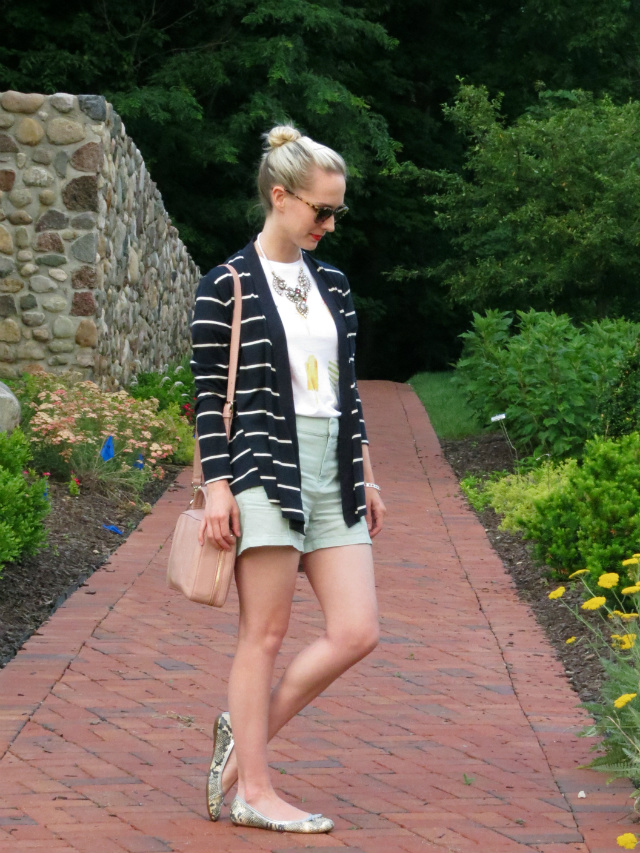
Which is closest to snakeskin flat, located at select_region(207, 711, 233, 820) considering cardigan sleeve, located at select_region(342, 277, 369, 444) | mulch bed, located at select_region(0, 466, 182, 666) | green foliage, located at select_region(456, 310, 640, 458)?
cardigan sleeve, located at select_region(342, 277, 369, 444)

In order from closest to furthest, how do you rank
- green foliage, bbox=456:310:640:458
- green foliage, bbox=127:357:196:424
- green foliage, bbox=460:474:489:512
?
green foliage, bbox=460:474:489:512
green foliage, bbox=456:310:640:458
green foliage, bbox=127:357:196:424

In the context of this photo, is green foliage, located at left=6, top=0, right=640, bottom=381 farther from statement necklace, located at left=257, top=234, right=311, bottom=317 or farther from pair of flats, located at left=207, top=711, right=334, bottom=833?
pair of flats, located at left=207, top=711, right=334, bottom=833

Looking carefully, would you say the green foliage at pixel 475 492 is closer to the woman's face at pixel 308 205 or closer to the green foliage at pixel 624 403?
the green foliage at pixel 624 403

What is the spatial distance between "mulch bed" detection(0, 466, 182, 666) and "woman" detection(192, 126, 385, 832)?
189cm

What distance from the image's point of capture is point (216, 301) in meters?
3.24

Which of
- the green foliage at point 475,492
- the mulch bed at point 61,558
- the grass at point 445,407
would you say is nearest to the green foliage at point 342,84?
the grass at point 445,407

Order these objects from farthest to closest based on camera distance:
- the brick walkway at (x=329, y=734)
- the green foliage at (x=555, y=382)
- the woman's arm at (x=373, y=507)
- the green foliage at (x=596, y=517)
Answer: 1. the green foliage at (x=555, y=382)
2. the green foliage at (x=596, y=517)
3. the woman's arm at (x=373, y=507)
4. the brick walkway at (x=329, y=734)

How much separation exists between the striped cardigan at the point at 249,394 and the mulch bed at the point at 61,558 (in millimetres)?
2103

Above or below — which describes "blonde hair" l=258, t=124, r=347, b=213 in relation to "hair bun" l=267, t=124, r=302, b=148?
below

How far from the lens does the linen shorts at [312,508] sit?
3178 millimetres

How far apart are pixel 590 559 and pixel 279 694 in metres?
2.77

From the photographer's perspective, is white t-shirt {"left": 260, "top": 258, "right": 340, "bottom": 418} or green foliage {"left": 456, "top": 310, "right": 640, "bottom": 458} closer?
white t-shirt {"left": 260, "top": 258, "right": 340, "bottom": 418}

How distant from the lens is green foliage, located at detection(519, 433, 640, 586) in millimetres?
5836

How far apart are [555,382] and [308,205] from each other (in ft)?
21.1
